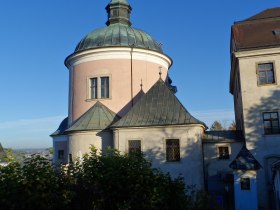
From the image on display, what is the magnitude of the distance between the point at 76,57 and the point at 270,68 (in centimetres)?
1217

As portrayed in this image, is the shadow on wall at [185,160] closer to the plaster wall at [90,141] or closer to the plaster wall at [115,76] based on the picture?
the plaster wall at [90,141]

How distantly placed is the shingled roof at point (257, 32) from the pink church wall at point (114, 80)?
6328 mm

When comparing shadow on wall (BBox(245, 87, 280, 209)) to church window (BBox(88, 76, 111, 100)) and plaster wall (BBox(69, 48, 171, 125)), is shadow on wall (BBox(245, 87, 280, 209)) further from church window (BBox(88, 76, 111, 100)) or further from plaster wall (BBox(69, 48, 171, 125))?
church window (BBox(88, 76, 111, 100))

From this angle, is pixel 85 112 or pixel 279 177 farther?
pixel 85 112

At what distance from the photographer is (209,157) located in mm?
18094

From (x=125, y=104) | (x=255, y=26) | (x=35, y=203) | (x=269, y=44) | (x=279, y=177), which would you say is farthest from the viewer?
(x=125, y=104)

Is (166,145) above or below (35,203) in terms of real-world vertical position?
above

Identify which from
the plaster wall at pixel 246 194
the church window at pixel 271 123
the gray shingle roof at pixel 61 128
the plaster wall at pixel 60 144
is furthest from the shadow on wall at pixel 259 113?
the gray shingle roof at pixel 61 128

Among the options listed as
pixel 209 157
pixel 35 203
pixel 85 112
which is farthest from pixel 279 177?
pixel 85 112

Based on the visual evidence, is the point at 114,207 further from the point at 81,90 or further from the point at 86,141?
the point at 81,90

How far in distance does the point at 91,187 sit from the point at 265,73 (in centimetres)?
1295

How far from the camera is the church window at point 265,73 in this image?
58.4ft

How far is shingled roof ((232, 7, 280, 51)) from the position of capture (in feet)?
59.0

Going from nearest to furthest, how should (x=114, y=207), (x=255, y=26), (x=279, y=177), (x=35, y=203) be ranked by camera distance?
(x=35, y=203) < (x=114, y=207) < (x=279, y=177) < (x=255, y=26)
